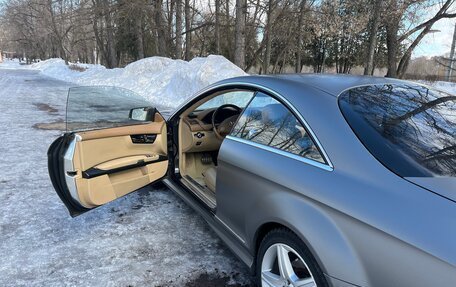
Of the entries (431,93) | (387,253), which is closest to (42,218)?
(387,253)

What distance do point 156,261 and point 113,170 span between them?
0.86m

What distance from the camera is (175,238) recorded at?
3402 millimetres

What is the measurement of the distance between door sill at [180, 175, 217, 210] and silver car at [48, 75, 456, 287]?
18 mm

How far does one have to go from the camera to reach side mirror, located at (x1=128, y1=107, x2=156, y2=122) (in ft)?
12.1

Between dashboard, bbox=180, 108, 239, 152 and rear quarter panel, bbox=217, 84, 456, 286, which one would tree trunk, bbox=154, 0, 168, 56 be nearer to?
dashboard, bbox=180, 108, 239, 152

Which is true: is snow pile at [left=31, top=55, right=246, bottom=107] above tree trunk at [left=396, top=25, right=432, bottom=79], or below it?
below

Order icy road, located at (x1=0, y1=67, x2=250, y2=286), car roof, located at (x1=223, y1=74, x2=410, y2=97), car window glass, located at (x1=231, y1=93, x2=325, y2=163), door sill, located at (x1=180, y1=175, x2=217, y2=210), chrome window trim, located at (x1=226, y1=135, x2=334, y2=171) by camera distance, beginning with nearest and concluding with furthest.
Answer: chrome window trim, located at (x1=226, y1=135, x2=334, y2=171), car window glass, located at (x1=231, y1=93, x2=325, y2=163), car roof, located at (x1=223, y1=74, x2=410, y2=97), icy road, located at (x1=0, y1=67, x2=250, y2=286), door sill, located at (x1=180, y1=175, x2=217, y2=210)

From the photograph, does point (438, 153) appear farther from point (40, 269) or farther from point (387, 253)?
point (40, 269)

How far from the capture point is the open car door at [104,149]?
9.85 ft

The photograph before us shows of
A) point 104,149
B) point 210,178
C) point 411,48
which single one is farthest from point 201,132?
point 411,48

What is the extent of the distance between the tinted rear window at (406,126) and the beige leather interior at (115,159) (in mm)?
1978

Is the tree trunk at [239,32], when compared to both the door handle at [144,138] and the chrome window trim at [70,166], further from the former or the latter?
the chrome window trim at [70,166]

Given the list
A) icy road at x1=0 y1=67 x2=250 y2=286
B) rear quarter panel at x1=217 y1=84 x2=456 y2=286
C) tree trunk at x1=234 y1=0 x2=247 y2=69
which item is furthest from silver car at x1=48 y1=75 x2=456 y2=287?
tree trunk at x1=234 y1=0 x2=247 y2=69

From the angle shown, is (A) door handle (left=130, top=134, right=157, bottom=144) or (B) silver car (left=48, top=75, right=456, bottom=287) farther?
(A) door handle (left=130, top=134, right=157, bottom=144)
